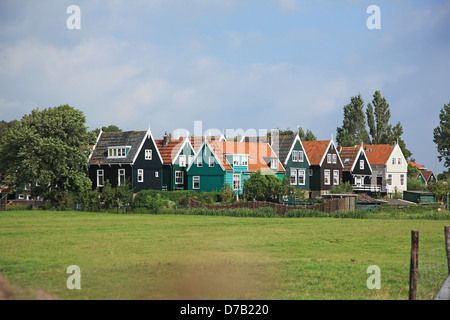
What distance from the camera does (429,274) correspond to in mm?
17438

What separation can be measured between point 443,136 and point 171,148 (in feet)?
232

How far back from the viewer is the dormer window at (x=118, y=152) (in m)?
70.2

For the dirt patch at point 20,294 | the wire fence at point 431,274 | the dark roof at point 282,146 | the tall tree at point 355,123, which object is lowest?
the wire fence at point 431,274

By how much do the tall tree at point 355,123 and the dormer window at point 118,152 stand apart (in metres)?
55.2

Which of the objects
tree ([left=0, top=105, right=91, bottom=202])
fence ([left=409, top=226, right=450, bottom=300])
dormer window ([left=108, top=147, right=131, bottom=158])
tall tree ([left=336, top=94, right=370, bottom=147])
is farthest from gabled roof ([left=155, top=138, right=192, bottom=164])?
fence ([left=409, top=226, right=450, bottom=300])

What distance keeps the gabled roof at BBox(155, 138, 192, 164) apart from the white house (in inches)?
1376

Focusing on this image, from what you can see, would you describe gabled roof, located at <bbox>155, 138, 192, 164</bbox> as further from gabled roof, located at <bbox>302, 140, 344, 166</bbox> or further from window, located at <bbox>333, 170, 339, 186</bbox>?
window, located at <bbox>333, 170, 339, 186</bbox>

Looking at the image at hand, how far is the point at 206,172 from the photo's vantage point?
233 feet

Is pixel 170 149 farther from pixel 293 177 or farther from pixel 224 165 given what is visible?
pixel 293 177

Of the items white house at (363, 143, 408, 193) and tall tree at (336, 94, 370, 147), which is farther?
tall tree at (336, 94, 370, 147)

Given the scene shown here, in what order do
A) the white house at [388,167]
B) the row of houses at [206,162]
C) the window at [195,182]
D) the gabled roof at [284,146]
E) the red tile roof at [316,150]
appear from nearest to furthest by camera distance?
the row of houses at [206,162] → the window at [195,182] → the gabled roof at [284,146] → the red tile roof at [316,150] → the white house at [388,167]

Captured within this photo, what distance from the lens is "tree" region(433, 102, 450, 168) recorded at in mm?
118688

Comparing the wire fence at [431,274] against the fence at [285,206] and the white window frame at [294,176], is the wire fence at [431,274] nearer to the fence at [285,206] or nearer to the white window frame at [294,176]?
the fence at [285,206]

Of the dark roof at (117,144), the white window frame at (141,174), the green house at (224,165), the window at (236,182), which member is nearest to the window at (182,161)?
the green house at (224,165)
